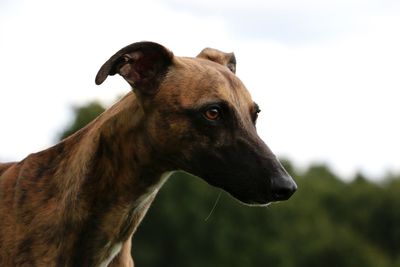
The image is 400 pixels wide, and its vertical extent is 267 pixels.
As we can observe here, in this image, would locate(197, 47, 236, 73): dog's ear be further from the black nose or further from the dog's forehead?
the black nose

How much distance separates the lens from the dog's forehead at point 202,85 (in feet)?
32.4

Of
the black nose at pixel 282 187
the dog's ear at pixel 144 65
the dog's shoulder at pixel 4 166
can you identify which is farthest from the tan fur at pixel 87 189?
the black nose at pixel 282 187

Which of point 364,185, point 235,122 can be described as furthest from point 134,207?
point 364,185

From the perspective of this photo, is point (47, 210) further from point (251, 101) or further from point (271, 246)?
point (271, 246)

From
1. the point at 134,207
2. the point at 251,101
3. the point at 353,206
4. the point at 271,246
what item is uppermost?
the point at 251,101

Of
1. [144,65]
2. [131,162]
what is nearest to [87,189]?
[131,162]

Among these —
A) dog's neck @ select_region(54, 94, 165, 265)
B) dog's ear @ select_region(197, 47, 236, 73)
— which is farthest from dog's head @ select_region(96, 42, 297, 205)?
dog's ear @ select_region(197, 47, 236, 73)

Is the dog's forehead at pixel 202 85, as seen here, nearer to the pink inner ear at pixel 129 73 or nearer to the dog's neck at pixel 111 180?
the pink inner ear at pixel 129 73

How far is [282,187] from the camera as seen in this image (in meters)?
9.52

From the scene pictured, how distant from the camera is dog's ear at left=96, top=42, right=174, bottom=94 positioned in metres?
10.2

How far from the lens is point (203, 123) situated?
9828mm

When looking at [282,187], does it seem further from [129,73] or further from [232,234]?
[232,234]

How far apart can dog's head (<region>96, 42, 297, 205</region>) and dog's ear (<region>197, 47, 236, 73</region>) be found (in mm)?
1032

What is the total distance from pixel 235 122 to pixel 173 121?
0.53 metres
